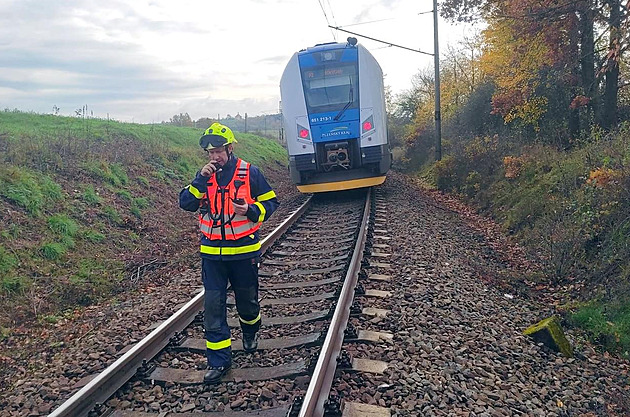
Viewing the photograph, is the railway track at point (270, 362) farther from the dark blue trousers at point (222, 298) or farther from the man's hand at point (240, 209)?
the man's hand at point (240, 209)

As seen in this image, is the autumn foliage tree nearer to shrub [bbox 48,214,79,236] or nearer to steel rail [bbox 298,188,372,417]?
steel rail [bbox 298,188,372,417]

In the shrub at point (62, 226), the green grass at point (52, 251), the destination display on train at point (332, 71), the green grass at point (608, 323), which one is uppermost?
the destination display on train at point (332, 71)

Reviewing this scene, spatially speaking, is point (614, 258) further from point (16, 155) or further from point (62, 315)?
point (16, 155)

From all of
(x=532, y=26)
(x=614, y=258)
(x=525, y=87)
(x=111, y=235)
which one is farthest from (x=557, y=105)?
(x=111, y=235)

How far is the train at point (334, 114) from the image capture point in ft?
40.4

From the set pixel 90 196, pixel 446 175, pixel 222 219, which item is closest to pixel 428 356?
pixel 222 219

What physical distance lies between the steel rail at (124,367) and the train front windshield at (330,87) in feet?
24.8

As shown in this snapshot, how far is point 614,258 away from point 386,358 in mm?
3990

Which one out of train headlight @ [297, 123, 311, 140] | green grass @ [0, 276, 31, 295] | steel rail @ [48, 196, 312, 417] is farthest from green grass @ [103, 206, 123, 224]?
steel rail @ [48, 196, 312, 417]

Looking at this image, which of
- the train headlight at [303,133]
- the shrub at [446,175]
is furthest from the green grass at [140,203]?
the shrub at [446,175]

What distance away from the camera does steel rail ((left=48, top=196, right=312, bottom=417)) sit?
12.4ft

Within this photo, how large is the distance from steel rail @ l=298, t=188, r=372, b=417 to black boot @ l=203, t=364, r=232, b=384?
2.56 ft

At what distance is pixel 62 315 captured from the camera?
6363mm

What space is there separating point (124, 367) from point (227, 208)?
154 centimetres
